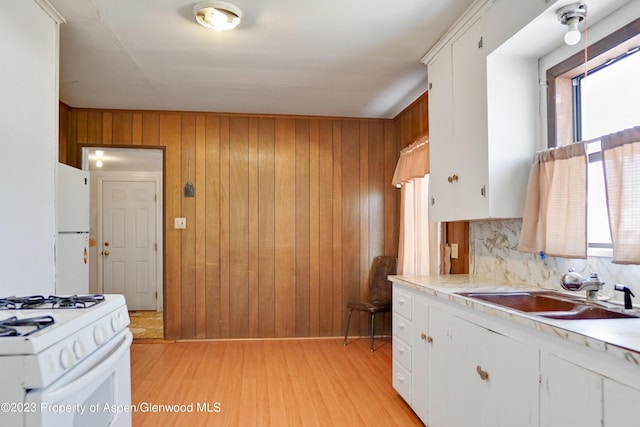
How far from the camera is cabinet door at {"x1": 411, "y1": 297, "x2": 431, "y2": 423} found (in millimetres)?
2279

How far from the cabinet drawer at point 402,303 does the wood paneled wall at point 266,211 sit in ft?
5.33

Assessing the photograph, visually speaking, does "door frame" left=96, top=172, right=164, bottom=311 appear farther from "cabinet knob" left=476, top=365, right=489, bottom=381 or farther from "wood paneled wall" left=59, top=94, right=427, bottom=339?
"cabinet knob" left=476, top=365, right=489, bottom=381

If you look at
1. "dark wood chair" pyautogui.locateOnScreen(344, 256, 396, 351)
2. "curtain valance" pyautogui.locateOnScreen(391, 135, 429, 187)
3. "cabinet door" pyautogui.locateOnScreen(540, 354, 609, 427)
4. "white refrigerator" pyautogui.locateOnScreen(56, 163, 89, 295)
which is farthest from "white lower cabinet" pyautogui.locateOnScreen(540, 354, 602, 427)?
"dark wood chair" pyautogui.locateOnScreen(344, 256, 396, 351)

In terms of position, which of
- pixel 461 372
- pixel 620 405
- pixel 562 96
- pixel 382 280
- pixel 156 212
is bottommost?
pixel 461 372

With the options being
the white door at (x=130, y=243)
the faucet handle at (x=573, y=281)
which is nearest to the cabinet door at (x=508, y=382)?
the faucet handle at (x=573, y=281)

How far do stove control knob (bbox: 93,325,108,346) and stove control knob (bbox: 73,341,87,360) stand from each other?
10 centimetres

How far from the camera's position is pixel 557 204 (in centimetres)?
190

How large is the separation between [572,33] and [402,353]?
1987 mm

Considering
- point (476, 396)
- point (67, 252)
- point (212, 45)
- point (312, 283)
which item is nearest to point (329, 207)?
point (312, 283)

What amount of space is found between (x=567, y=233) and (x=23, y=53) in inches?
106

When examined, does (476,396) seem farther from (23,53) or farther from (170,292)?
(170,292)

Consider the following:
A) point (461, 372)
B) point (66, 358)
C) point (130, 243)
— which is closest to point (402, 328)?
point (461, 372)

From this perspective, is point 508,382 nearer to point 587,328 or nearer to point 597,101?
point 587,328

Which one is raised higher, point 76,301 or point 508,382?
point 76,301
